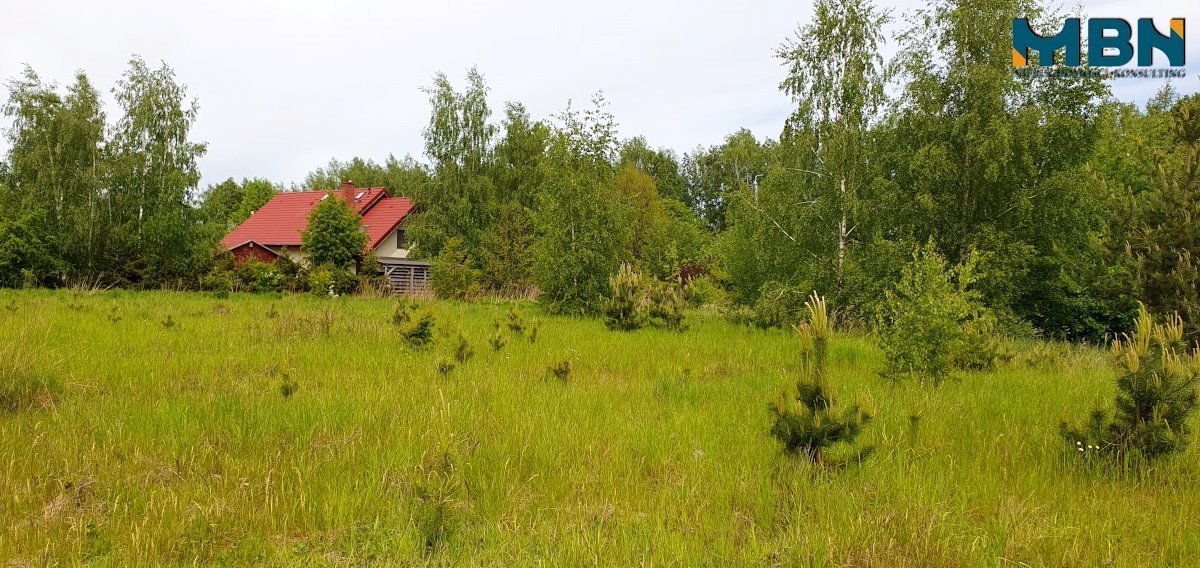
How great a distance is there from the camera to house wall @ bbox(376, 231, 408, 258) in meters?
40.4

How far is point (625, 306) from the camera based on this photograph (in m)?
13.2

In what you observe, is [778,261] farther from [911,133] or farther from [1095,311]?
[1095,311]

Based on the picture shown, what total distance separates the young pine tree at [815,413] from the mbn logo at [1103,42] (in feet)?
50.7

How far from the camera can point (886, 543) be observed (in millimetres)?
3066

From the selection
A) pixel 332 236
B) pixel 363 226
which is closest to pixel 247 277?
pixel 332 236

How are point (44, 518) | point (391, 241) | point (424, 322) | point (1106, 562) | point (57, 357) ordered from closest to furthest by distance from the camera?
point (1106, 562) → point (44, 518) → point (57, 357) → point (424, 322) → point (391, 241)

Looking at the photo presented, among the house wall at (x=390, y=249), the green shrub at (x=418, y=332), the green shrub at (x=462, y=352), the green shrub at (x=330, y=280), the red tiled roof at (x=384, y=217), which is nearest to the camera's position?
the green shrub at (x=462, y=352)

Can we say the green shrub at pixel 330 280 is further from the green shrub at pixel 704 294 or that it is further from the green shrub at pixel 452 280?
the green shrub at pixel 704 294

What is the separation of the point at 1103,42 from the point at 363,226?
120 feet

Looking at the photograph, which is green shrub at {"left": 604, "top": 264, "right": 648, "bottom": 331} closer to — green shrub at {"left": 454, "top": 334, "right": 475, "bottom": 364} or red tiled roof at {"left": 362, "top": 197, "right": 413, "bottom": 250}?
green shrub at {"left": 454, "top": 334, "right": 475, "bottom": 364}

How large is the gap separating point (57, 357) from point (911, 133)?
19.6m

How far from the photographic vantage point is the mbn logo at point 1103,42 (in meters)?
13.8

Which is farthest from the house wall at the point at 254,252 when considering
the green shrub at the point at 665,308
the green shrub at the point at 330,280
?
the green shrub at the point at 665,308

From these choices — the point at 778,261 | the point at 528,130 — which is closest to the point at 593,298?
the point at 778,261
